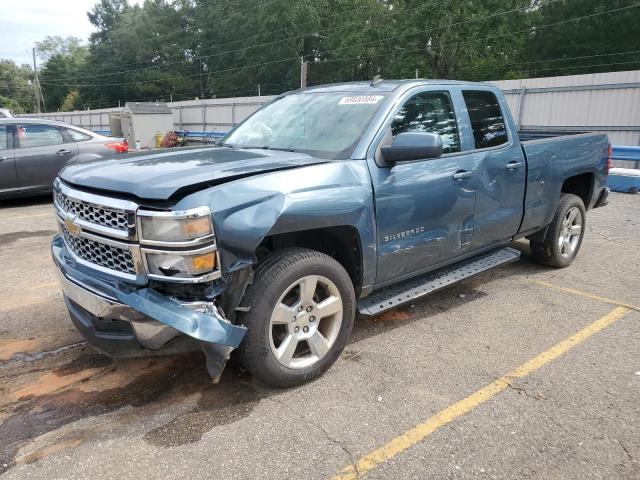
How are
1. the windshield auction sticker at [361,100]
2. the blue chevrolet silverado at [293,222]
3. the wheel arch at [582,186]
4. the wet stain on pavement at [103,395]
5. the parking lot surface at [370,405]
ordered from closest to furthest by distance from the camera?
the parking lot surface at [370,405], the blue chevrolet silverado at [293,222], the wet stain on pavement at [103,395], the windshield auction sticker at [361,100], the wheel arch at [582,186]

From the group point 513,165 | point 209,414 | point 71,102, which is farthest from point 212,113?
point 71,102

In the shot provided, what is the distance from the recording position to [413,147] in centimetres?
334

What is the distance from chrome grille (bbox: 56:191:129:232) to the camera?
273 cm

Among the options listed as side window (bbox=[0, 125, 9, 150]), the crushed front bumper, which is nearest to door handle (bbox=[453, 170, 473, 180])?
the crushed front bumper

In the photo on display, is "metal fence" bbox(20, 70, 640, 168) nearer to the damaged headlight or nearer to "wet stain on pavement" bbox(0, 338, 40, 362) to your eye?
the damaged headlight

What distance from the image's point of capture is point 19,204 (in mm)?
9492

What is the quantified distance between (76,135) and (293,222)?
25.9 ft

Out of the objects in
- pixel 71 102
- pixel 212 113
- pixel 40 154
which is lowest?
pixel 40 154

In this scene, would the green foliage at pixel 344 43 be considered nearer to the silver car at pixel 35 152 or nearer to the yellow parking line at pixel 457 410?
the silver car at pixel 35 152

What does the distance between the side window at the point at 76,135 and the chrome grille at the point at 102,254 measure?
693 cm

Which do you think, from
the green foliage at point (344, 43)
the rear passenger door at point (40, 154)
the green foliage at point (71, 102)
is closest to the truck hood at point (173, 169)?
the rear passenger door at point (40, 154)

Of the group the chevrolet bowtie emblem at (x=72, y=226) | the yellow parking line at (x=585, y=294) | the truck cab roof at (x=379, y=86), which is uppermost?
the truck cab roof at (x=379, y=86)

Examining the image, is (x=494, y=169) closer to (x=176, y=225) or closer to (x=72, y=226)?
(x=176, y=225)

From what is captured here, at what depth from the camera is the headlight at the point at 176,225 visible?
102 inches
